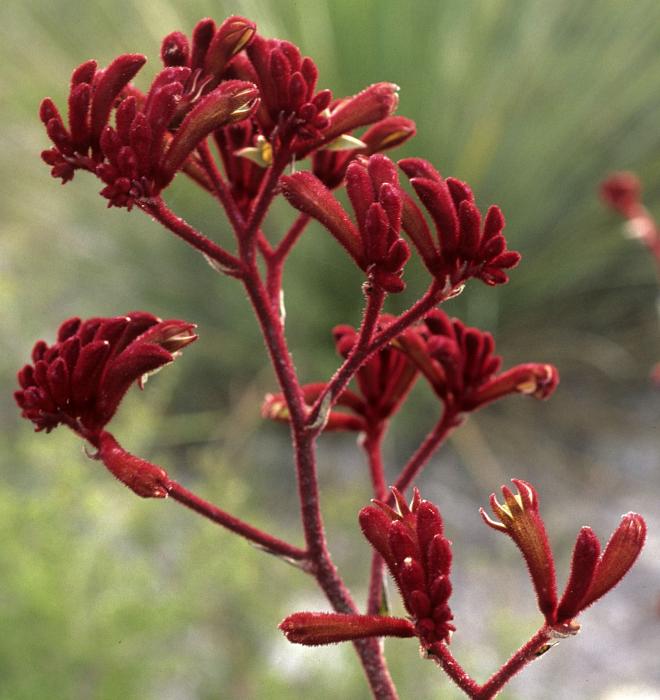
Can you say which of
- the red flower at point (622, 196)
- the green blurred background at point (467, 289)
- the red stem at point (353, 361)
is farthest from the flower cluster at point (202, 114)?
the green blurred background at point (467, 289)

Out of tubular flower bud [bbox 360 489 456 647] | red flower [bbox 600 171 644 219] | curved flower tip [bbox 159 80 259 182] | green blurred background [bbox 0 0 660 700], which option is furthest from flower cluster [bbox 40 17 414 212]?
green blurred background [bbox 0 0 660 700]

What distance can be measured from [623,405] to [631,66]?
112 centimetres

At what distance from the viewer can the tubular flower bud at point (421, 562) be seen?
0.49 metres

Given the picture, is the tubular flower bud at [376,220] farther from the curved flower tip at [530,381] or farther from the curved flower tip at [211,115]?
the curved flower tip at [530,381]

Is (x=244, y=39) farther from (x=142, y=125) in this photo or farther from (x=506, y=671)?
(x=506, y=671)

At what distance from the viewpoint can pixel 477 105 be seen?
3.34 meters

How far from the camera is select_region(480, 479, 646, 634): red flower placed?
0.50 m

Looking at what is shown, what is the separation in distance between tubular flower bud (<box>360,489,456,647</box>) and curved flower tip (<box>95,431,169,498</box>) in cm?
11

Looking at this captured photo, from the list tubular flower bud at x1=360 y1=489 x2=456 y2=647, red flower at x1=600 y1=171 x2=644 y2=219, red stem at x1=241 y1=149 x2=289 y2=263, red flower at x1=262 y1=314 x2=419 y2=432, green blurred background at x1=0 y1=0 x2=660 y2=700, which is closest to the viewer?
tubular flower bud at x1=360 y1=489 x2=456 y2=647

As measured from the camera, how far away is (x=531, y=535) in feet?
1.71

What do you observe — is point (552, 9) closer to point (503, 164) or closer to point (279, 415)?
point (503, 164)

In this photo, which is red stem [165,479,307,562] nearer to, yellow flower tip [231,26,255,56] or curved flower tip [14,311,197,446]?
curved flower tip [14,311,197,446]

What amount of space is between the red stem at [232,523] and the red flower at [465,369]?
6.0 inches

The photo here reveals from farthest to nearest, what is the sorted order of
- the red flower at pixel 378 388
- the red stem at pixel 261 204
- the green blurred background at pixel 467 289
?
the green blurred background at pixel 467 289
the red flower at pixel 378 388
the red stem at pixel 261 204
